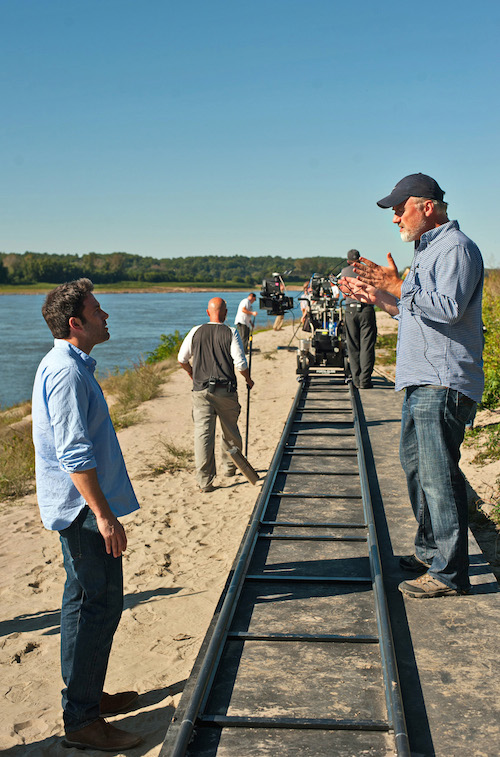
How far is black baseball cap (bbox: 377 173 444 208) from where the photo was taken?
3.57 m


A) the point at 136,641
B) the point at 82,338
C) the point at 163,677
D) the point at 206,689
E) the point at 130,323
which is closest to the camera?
the point at 206,689

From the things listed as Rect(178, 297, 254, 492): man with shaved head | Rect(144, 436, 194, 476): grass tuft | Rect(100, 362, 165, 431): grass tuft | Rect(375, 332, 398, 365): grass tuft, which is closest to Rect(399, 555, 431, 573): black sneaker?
Rect(178, 297, 254, 492): man with shaved head

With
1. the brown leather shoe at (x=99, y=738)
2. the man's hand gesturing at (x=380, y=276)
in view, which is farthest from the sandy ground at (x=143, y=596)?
the man's hand gesturing at (x=380, y=276)

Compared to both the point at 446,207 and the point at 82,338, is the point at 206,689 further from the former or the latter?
the point at 446,207

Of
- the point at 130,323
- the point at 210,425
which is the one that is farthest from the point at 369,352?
the point at 130,323

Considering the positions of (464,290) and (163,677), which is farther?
(163,677)

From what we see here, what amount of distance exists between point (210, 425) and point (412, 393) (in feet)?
15.0

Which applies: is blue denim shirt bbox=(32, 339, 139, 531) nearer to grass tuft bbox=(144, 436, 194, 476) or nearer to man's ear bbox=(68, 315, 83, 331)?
man's ear bbox=(68, 315, 83, 331)

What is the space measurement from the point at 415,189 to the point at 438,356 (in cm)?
89

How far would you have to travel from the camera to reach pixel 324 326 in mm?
12680

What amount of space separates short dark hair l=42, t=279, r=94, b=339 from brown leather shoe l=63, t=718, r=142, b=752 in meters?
1.86

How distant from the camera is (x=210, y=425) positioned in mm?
8039

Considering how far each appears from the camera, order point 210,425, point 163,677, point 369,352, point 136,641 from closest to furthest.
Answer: point 163,677 → point 136,641 → point 210,425 → point 369,352

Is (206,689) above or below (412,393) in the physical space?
below
